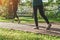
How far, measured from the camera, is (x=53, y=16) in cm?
1502

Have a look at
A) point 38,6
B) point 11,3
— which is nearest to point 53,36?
point 38,6

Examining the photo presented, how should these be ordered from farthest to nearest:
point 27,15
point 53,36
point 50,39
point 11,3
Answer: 1. point 27,15
2. point 11,3
3. point 53,36
4. point 50,39

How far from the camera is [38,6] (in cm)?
892

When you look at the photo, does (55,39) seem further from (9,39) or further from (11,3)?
(11,3)

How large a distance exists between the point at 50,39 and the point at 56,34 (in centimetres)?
93

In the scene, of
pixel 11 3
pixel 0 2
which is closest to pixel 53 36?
pixel 11 3

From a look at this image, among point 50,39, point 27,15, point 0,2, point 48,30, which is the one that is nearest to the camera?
point 50,39

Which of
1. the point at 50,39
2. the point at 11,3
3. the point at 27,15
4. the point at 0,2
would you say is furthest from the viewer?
the point at 27,15

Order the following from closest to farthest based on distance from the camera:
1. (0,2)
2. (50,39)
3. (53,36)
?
(50,39) < (53,36) < (0,2)

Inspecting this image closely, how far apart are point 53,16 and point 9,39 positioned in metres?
7.97

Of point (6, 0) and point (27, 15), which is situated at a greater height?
point (6, 0)

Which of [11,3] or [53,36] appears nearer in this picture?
[53,36]

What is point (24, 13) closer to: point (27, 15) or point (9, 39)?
point (27, 15)

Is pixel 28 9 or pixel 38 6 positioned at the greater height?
pixel 38 6
